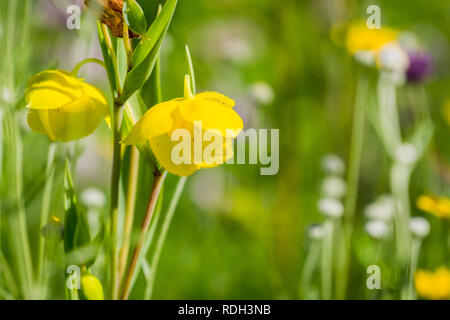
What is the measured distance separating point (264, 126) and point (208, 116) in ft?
1.61

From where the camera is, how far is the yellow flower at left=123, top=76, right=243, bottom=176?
0.26 m

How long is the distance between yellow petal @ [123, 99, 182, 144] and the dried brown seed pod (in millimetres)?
48

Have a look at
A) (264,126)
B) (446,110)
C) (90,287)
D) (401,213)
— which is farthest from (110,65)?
(446,110)

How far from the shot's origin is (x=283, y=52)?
2.54 feet

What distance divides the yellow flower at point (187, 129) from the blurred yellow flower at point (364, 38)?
1.60 ft

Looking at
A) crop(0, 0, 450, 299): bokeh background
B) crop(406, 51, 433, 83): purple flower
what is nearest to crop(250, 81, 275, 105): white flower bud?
crop(0, 0, 450, 299): bokeh background

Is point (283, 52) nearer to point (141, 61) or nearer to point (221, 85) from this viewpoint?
point (221, 85)

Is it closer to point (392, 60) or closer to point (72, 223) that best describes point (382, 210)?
point (392, 60)

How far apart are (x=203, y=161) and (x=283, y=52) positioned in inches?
21.3

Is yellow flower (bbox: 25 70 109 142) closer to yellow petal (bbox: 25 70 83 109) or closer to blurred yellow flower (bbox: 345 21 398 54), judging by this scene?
yellow petal (bbox: 25 70 83 109)

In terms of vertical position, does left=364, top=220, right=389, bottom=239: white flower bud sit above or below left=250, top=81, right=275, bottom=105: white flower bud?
below

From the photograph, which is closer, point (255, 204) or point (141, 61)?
point (141, 61)

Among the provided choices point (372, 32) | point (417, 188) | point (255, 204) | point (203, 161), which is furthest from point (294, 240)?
point (203, 161)
